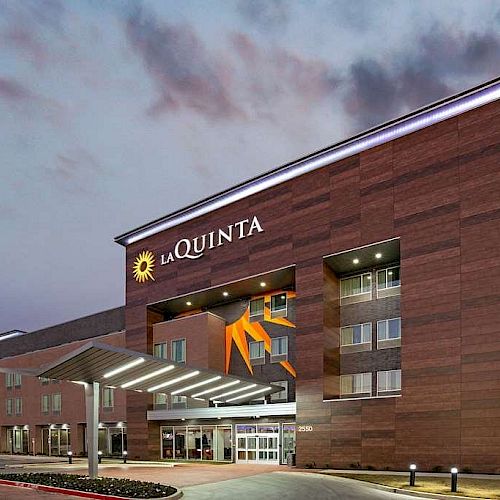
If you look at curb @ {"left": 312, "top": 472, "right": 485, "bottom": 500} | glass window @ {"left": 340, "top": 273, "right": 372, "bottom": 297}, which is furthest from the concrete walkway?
glass window @ {"left": 340, "top": 273, "right": 372, "bottom": 297}

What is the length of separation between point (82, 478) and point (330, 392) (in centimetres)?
1730

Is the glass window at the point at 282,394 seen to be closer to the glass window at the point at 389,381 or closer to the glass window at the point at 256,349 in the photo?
the glass window at the point at 256,349

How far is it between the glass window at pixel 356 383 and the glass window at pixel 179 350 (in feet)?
44.7

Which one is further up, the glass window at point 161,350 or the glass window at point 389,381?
the glass window at point 161,350

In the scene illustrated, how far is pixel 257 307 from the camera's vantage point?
1896 inches

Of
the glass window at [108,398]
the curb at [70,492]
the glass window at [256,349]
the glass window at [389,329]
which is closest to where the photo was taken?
the curb at [70,492]

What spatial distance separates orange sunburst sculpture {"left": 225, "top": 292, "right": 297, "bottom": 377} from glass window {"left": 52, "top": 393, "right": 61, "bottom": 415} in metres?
24.0

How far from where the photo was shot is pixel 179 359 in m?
49.8

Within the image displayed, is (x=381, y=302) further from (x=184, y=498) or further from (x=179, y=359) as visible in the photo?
(x=184, y=498)

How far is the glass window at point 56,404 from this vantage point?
211ft

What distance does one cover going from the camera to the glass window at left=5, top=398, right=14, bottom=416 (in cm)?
7169

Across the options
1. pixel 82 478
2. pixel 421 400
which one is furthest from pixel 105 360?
pixel 421 400

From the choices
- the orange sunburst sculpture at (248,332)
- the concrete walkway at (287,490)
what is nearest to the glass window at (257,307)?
the orange sunburst sculpture at (248,332)

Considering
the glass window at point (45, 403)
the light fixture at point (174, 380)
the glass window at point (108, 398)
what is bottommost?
the glass window at point (45, 403)
